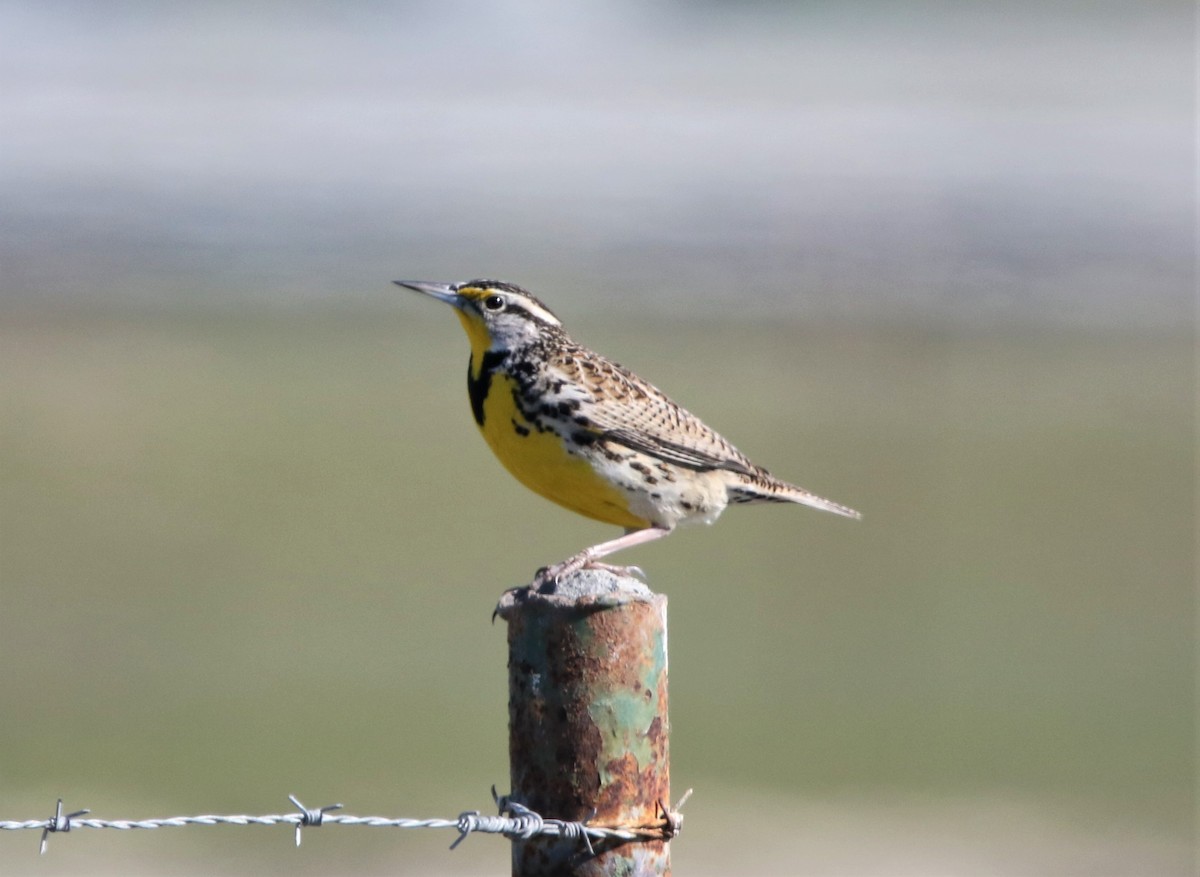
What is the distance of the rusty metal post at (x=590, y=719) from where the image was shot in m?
3.47

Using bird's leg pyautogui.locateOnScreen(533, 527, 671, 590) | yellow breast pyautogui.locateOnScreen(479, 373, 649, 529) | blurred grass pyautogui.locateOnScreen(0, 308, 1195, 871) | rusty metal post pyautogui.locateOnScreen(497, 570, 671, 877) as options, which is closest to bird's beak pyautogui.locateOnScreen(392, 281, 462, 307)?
yellow breast pyautogui.locateOnScreen(479, 373, 649, 529)

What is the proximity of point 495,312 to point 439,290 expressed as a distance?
13cm

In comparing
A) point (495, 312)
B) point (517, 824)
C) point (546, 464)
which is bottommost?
point (517, 824)

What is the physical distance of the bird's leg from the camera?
366 cm

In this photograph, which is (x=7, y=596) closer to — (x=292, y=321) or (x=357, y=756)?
(x=357, y=756)

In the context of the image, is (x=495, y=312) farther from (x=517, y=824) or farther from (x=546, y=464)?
(x=517, y=824)

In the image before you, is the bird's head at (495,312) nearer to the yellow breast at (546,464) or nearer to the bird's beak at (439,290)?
the bird's beak at (439,290)

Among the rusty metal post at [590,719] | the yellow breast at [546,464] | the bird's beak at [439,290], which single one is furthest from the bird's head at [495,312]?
the rusty metal post at [590,719]

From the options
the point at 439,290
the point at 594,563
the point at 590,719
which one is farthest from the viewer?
the point at 439,290

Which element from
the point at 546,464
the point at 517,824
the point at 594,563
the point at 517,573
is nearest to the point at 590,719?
the point at 517,824

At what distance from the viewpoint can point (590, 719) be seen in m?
3.48

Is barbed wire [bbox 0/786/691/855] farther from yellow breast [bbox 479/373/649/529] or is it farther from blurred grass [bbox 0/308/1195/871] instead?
blurred grass [bbox 0/308/1195/871]

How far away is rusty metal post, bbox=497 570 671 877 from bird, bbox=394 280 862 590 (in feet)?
2.74

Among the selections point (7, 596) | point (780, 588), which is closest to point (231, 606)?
point (7, 596)
